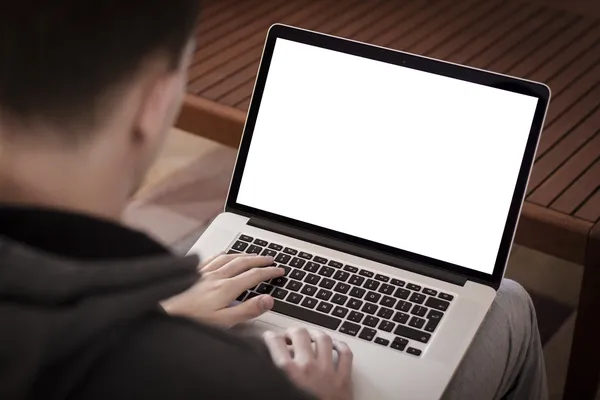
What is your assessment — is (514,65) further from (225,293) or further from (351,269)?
(225,293)

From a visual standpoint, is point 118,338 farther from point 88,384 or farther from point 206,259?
point 206,259

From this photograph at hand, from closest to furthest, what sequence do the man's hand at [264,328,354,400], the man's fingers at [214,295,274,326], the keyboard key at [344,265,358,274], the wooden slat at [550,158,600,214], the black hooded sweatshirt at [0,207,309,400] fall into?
1. the black hooded sweatshirt at [0,207,309,400]
2. the man's hand at [264,328,354,400]
3. the man's fingers at [214,295,274,326]
4. the keyboard key at [344,265,358,274]
5. the wooden slat at [550,158,600,214]

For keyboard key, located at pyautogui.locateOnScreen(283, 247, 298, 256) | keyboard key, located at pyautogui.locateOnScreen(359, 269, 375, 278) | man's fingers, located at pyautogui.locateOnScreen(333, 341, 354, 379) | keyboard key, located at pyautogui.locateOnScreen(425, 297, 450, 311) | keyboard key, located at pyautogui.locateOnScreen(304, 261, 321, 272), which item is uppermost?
man's fingers, located at pyautogui.locateOnScreen(333, 341, 354, 379)

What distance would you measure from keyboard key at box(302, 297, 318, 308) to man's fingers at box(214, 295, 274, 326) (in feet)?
0.17

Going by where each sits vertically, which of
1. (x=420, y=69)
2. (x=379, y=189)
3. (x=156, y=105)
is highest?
(x=156, y=105)

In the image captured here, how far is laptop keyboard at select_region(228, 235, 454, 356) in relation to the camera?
3.26ft

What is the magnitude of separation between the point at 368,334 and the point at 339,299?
0.06 metres

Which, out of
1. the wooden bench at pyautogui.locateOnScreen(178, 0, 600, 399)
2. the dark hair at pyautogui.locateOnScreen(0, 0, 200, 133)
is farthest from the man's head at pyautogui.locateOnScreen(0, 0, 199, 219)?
the wooden bench at pyautogui.locateOnScreen(178, 0, 600, 399)

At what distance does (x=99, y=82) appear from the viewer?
611mm

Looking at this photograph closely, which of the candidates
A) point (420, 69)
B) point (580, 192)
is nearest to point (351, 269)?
point (420, 69)

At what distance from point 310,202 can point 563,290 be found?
928mm

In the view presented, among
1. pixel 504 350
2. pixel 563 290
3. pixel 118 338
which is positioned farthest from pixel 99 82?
pixel 563 290

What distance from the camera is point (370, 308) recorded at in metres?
1.03

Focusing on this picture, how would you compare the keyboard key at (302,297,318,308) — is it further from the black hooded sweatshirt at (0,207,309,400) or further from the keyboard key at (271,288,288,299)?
the black hooded sweatshirt at (0,207,309,400)
